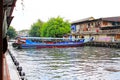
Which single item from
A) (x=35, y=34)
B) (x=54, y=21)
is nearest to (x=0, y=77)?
(x=54, y=21)

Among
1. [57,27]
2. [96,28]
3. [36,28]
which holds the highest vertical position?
[36,28]

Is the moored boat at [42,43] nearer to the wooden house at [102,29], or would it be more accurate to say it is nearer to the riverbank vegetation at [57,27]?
the wooden house at [102,29]

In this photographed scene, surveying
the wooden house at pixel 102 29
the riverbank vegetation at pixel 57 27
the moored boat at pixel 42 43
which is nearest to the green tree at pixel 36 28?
the riverbank vegetation at pixel 57 27

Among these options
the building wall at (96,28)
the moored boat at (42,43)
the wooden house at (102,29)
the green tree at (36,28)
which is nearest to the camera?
the moored boat at (42,43)

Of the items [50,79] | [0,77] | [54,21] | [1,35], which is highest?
[54,21]

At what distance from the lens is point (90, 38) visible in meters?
58.3

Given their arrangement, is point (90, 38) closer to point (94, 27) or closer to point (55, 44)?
point (94, 27)

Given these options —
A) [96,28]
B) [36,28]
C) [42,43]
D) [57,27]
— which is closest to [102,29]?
[96,28]

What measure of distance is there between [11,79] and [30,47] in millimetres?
37222

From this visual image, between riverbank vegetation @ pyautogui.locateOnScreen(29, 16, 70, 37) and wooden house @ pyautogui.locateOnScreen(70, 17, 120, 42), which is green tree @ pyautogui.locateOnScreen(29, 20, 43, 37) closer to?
riverbank vegetation @ pyautogui.locateOnScreen(29, 16, 70, 37)

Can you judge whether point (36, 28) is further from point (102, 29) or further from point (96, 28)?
point (102, 29)

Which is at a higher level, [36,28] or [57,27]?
[36,28]

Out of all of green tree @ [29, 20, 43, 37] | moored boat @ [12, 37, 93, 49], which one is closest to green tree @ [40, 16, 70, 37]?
moored boat @ [12, 37, 93, 49]

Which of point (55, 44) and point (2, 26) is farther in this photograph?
point (55, 44)
